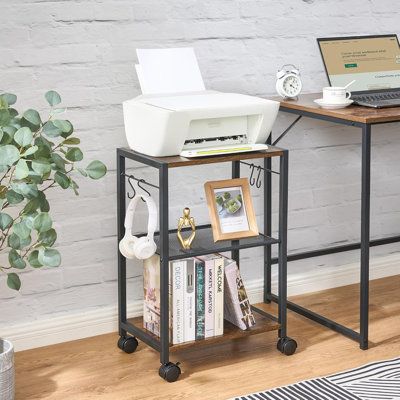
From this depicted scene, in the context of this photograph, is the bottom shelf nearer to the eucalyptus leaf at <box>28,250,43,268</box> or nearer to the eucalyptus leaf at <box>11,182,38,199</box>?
the eucalyptus leaf at <box>28,250,43,268</box>

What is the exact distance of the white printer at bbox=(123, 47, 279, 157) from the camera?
8.91 ft

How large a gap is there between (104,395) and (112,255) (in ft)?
2.01

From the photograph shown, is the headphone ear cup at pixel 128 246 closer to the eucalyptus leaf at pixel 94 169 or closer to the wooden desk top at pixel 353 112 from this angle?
the eucalyptus leaf at pixel 94 169

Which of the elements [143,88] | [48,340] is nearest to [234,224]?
[143,88]

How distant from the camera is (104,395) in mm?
2762

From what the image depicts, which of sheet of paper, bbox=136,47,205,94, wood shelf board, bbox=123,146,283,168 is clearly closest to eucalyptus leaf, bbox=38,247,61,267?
wood shelf board, bbox=123,146,283,168

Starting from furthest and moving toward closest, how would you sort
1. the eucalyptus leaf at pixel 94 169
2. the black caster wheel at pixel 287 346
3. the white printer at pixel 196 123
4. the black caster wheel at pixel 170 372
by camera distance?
the black caster wheel at pixel 287 346, the black caster wheel at pixel 170 372, the white printer at pixel 196 123, the eucalyptus leaf at pixel 94 169

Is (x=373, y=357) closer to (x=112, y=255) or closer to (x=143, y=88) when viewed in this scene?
(x=112, y=255)

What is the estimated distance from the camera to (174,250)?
9.56ft

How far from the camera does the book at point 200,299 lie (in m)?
2.89

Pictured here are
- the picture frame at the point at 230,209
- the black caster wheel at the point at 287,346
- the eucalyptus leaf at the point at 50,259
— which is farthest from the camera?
the black caster wheel at the point at 287,346

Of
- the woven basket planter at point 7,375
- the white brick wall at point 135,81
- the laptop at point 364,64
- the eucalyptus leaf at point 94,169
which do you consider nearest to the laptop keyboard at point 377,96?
the laptop at point 364,64

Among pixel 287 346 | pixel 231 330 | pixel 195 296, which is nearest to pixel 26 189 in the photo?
pixel 195 296

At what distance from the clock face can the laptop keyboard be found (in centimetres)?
20
